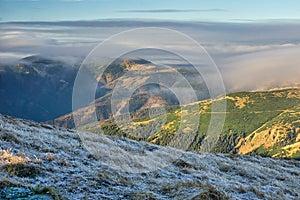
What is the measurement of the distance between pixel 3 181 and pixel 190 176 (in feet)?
46.2

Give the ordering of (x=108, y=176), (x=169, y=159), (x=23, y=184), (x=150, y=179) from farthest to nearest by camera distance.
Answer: (x=169, y=159), (x=150, y=179), (x=108, y=176), (x=23, y=184)

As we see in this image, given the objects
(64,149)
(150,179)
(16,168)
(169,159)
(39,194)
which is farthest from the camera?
(169,159)

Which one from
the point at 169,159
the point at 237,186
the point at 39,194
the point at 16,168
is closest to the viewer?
the point at 39,194

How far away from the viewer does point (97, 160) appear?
25844 millimetres

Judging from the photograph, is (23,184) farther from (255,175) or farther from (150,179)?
(255,175)

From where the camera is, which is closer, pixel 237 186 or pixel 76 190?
pixel 76 190

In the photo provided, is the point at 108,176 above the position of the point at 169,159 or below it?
above

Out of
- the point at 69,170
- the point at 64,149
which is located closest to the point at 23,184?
the point at 69,170

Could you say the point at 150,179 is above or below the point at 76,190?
below

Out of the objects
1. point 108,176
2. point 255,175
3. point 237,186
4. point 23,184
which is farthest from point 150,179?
point 255,175

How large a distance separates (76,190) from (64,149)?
10.4 meters

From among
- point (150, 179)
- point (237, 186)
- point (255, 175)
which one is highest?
point (150, 179)

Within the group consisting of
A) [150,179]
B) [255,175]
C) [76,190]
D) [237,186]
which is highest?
[76,190]

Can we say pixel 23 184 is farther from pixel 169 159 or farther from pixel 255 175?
pixel 255 175
